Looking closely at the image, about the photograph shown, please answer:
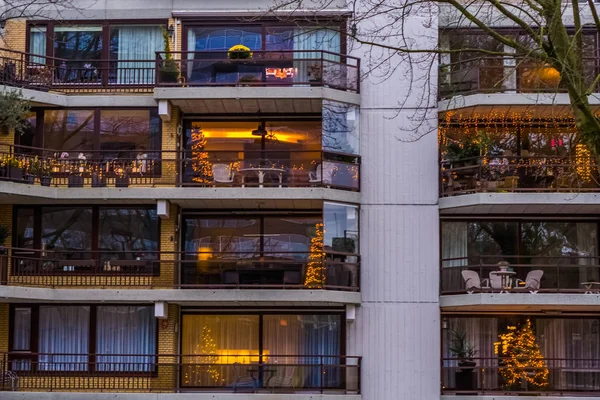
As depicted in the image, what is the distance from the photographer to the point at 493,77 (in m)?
27.5

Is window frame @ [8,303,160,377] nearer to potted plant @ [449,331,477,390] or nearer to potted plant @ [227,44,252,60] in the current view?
potted plant @ [227,44,252,60]

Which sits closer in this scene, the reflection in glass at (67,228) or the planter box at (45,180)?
the planter box at (45,180)

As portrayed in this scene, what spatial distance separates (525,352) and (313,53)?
9.33 metres

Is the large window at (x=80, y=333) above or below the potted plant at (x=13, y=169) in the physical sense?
below

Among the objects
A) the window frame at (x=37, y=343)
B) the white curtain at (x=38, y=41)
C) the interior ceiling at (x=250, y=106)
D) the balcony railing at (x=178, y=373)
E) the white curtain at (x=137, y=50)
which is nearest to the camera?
the balcony railing at (x=178, y=373)

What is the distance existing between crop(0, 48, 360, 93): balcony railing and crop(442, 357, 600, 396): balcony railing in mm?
7567

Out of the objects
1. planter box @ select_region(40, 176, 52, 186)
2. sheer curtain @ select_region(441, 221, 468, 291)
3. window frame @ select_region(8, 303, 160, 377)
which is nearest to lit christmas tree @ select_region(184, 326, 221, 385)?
window frame @ select_region(8, 303, 160, 377)

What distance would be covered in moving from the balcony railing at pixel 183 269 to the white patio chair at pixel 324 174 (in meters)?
1.77

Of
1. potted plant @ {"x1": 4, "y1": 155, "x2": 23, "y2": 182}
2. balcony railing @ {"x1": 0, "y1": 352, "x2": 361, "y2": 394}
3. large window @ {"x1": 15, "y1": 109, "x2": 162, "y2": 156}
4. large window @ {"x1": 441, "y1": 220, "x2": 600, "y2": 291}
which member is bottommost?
balcony railing @ {"x1": 0, "y1": 352, "x2": 361, "y2": 394}

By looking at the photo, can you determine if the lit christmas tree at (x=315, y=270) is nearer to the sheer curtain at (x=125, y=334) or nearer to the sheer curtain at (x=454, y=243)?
the sheer curtain at (x=454, y=243)

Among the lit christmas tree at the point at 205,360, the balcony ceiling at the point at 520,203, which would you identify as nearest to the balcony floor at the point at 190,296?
the lit christmas tree at the point at 205,360

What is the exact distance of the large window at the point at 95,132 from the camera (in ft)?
92.7

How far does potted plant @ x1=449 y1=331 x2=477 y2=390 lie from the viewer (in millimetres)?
26469

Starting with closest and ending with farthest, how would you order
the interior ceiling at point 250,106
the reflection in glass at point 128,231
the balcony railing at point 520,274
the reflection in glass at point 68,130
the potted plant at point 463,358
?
the balcony railing at point 520,274
the potted plant at point 463,358
the interior ceiling at point 250,106
the reflection in glass at point 128,231
the reflection in glass at point 68,130
